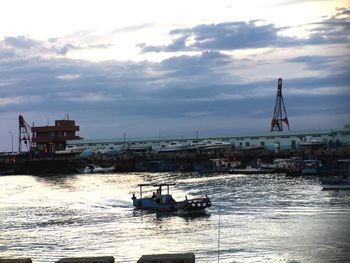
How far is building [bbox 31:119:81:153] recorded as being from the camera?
A: 108000 mm

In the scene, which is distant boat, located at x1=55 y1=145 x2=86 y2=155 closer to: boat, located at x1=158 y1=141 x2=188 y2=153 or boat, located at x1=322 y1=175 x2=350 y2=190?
boat, located at x1=158 y1=141 x2=188 y2=153

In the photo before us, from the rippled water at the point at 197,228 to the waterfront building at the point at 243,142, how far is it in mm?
49715

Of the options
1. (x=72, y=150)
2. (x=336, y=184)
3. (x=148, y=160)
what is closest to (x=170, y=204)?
(x=336, y=184)

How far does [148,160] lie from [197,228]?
67258mm

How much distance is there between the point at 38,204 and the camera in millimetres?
41125

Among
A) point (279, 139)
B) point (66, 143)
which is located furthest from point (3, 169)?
point (279, 139)

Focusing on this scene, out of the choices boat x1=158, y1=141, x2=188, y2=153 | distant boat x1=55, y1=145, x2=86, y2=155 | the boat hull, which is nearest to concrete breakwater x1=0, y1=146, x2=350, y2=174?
distant boat x1=55, y1=145, x2=86, y2=155

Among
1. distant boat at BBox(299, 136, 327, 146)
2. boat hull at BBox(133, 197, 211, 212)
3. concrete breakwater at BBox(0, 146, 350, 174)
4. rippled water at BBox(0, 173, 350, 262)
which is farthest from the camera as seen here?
distant boat at BBox(299, 136, 327, 146)

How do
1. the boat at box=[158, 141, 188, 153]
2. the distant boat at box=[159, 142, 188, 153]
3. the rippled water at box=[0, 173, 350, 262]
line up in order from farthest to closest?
the distant boat at box=[159, 142, 188, 153]
the boat at box=[158, 141, 188, 153]
the rippled water at box=[0, 173, 350, 262]

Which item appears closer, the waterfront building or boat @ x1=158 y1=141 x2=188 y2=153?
the waterfront building

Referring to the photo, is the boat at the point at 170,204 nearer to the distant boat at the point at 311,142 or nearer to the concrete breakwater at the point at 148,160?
the concrete breakwater at the point at 148,160

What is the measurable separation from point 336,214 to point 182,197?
622 inches

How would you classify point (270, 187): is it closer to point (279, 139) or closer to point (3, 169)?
point (279, 139)

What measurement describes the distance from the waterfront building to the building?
7.13 ft
